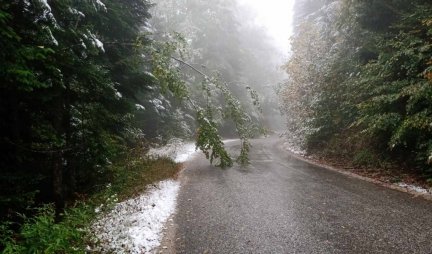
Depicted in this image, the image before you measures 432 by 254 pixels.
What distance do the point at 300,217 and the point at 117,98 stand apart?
213 inches

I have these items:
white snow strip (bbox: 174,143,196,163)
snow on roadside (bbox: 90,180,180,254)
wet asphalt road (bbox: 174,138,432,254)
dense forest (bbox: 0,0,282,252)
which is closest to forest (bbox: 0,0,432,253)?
dense forest (bbox: 0,0,282,252)

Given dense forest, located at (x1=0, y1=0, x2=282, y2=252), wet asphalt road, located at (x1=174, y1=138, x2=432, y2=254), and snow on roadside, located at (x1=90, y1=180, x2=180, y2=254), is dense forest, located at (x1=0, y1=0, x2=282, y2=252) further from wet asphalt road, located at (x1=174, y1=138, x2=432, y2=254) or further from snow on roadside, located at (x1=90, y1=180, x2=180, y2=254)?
wet asphalt road, located at (x1=174, y1=138, x2=432, y2=254)

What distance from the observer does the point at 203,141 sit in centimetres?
1469

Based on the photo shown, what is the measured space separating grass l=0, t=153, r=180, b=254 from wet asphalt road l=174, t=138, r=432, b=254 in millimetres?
1721

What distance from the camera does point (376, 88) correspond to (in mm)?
12562

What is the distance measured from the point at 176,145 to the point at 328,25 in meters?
13.7

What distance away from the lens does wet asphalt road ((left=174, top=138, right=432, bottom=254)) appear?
20.0 feet

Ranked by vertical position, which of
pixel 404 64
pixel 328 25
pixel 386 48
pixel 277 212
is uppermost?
pixel 328 25

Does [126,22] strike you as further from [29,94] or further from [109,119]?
[29,94]

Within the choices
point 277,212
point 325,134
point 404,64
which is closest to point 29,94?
point 277,212

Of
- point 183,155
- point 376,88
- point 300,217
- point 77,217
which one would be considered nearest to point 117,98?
point 77,217

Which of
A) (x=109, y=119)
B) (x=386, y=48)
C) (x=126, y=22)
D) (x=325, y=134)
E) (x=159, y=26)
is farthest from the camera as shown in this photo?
(x=159, y=26)

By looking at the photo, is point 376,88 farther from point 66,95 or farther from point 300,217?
point 66,95

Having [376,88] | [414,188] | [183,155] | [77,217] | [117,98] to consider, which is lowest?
[414,188]
